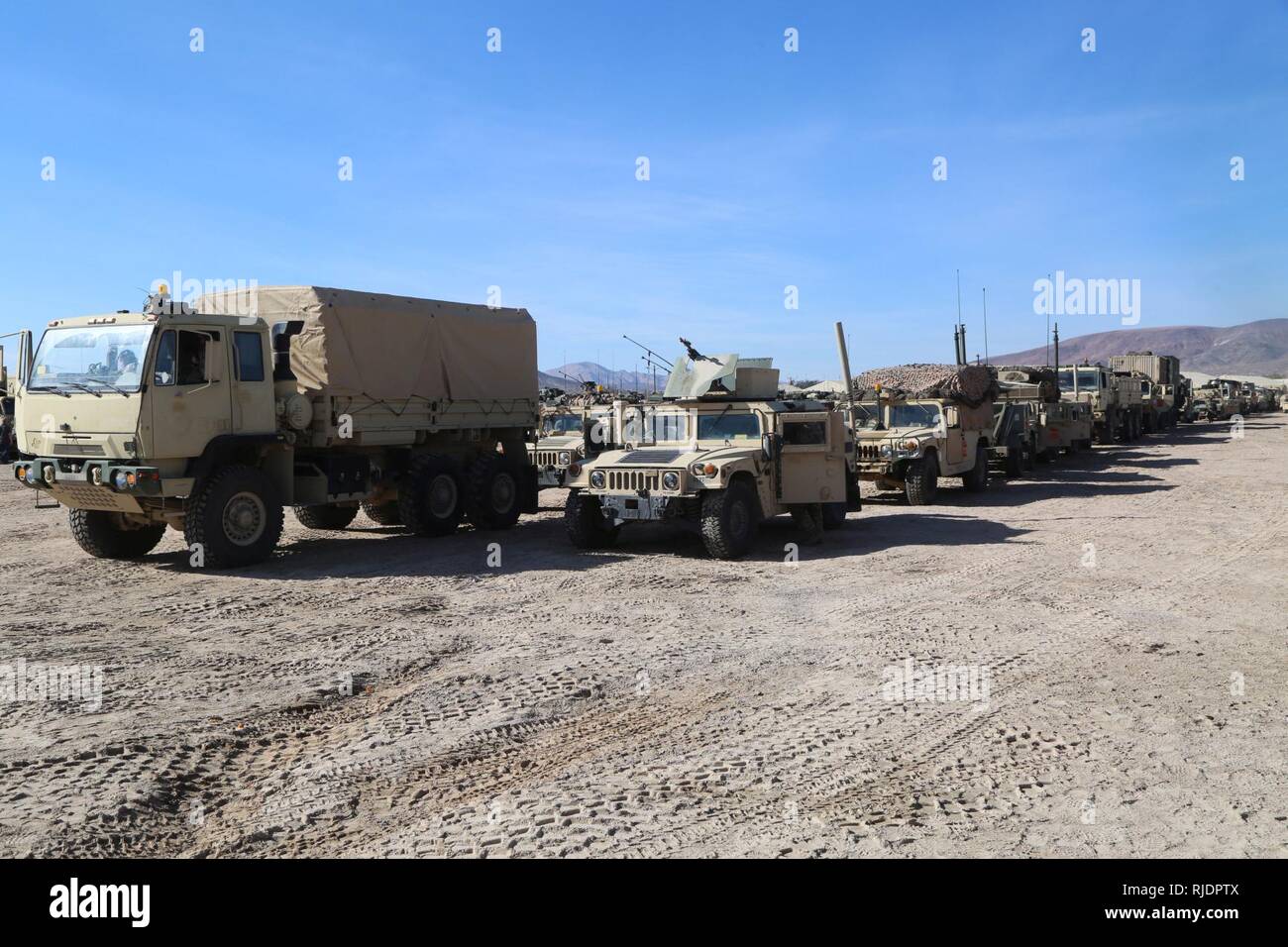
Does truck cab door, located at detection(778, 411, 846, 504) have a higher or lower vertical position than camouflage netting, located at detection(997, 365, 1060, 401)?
lower

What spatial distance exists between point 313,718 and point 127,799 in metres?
1.24

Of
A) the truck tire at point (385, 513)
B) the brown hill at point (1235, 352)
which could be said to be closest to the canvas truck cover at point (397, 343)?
the truck tire at point (385, 513)

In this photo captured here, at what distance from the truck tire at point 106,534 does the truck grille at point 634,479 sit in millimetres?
4538

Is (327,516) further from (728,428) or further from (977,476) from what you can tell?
(977,476)

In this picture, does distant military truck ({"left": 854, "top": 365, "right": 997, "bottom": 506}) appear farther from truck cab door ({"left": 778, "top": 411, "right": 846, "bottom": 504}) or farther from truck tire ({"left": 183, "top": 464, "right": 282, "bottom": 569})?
truck tire ({"left": 183, "top": 464, "right": 282, "bottom": 569})

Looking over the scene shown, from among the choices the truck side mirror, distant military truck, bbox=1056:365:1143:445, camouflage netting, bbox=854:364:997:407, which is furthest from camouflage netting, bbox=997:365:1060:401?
the truck side mirror

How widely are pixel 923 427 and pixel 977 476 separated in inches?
77.9

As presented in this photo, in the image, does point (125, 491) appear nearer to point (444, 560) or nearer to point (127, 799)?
point (444, 560)

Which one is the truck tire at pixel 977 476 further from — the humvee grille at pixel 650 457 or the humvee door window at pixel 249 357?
the humvee door window at pixel 249 357

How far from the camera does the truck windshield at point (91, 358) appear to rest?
9453mm

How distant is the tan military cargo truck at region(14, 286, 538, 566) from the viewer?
9.52 m

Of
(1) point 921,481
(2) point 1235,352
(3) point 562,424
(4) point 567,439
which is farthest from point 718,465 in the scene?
(2) point 1235,352

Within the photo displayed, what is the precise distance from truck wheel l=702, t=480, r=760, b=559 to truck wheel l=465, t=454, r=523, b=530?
11.8 ft

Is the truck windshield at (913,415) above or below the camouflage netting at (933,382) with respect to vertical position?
below
